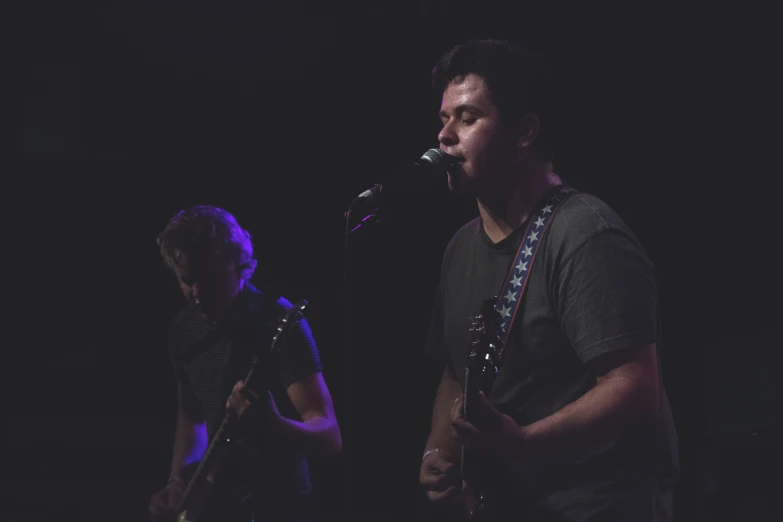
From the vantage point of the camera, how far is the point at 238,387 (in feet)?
10.3

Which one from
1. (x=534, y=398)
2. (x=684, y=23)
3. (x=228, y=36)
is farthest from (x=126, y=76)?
(x=534, y=398)

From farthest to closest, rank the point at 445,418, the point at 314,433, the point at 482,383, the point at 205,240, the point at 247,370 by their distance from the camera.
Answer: the point at 205,240
the point at 247,370
the point at 314,433
the point at 445,418
the point at 482,383

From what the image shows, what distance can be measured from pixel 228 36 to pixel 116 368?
6.77ft

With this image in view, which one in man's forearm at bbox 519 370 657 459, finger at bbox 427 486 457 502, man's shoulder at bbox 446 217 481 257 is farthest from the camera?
man's shoulder at bbox 446 217 481 257

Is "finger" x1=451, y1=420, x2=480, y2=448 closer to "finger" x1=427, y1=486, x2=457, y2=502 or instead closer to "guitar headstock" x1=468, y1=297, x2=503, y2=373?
"guitar headstock" x1=468, y1=297, x2=503, y2=373

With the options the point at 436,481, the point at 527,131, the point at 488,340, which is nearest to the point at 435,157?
the point at 527,131

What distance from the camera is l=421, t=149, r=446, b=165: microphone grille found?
2.15 metres

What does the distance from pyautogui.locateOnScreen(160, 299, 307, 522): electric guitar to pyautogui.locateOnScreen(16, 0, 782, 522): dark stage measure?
332 millimetres

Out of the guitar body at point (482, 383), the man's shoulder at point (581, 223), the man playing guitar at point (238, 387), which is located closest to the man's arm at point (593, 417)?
the guitar body at point (482, 383)

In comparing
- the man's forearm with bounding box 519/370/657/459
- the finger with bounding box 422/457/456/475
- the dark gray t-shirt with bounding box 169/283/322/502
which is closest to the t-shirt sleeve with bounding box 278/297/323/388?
the dark gray t-shirt with bounding box 169/283/322/502

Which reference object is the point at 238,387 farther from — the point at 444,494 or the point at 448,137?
the point at 448,137

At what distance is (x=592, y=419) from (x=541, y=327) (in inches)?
11.2

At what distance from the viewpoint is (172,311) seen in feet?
16.5

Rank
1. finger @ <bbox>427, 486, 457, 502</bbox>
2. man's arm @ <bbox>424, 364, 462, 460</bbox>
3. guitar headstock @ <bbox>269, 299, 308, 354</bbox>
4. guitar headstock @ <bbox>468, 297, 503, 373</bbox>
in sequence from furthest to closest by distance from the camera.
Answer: guitar headstock @ <bbox>269, 299, 308, 354</bbox>
man's arm @ <bbox>424, 364, 462, 460</bbox>
finger @ <bbox>427, 486, 457, 502</bbox>
guitar headstock @ <bbox>468, 297, 503, 373</bbox>
